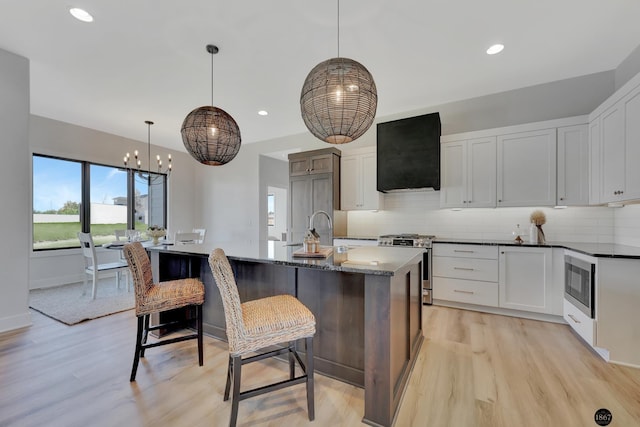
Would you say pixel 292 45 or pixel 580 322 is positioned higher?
pixel 292 45

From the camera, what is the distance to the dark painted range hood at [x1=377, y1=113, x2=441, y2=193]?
3637 mm

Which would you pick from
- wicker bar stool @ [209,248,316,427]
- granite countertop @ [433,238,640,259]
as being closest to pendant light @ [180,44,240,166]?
wicker bar stool @ [209,248,316,427]

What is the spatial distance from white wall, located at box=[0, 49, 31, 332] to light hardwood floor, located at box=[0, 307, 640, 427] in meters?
0.38

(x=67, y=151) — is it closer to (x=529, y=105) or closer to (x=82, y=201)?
(x=82, y=201)

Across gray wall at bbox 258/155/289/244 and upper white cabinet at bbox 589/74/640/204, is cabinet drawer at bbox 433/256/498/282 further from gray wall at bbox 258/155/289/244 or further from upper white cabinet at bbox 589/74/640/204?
gray wall at bbox 258/155/289/244

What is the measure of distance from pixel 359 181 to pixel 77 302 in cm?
433

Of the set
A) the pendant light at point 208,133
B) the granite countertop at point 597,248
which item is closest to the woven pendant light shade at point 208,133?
the pendant light at point 208,133

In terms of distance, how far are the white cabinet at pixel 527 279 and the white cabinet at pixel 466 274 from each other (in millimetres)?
90

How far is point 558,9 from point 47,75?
5.29m

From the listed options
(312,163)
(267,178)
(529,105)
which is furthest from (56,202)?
(529,105)

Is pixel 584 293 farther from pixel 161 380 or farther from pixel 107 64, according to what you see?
pixel 107 64

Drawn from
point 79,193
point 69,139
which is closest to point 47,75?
point 69,139

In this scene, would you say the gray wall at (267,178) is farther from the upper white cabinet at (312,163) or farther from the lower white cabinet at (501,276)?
the lower white cabinet at (501,276)

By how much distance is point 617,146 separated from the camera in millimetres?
2488
